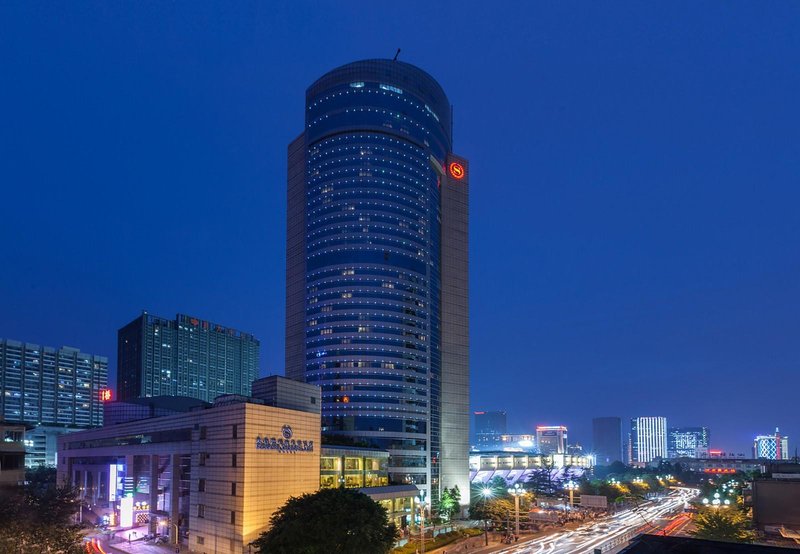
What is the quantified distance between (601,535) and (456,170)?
94.0 meters

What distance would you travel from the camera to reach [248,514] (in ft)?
234

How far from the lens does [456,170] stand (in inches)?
6442

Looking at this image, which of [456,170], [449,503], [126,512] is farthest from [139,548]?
[456,170]

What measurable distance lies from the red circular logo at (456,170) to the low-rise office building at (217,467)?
82375mm

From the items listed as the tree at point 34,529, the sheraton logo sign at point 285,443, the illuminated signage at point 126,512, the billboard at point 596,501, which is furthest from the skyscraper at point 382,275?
the tree at point 34,529

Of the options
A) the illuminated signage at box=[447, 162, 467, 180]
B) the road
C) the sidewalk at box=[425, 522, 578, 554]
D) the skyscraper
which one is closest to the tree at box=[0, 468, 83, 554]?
the sidewalk at box=[425, 522, 578, 554]

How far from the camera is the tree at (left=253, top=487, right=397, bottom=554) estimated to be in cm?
5725

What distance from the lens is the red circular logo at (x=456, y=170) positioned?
162m

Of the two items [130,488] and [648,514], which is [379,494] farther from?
[648,514]

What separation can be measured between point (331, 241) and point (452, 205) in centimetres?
3647

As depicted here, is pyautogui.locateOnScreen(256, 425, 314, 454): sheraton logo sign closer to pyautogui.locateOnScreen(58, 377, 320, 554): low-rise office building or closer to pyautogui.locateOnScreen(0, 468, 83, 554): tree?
pyautogui.locateOnScreen(58, 377, 320, 554): low-rise office building

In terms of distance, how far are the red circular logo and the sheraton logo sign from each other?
95.6 meters

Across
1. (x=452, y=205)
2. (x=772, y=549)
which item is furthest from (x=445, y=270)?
(x=772, y=549)

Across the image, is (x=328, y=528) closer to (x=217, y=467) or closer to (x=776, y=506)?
(x=217, y=467)
